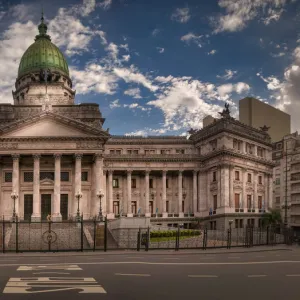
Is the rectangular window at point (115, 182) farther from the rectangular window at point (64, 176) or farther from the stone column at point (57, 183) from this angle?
the stone column at point (57, 183)

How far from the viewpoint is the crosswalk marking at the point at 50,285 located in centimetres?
1833

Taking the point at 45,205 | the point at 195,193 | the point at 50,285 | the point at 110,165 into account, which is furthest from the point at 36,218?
the point at 50,285

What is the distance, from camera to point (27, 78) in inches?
3669

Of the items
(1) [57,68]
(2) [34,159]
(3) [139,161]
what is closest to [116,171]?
(3) [139,161]

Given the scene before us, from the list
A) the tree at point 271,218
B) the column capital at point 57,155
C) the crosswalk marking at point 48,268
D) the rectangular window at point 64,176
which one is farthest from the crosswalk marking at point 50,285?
the tree at point 271,218

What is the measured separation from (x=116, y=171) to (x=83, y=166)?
11428mm

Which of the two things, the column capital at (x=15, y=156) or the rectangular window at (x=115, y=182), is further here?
the rectangular window at (x=115, y=182)

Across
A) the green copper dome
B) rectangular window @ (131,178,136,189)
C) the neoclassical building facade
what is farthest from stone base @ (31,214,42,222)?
the green copper dome

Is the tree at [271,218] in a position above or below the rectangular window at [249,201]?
below

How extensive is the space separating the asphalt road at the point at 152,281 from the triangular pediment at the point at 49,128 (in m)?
38.5

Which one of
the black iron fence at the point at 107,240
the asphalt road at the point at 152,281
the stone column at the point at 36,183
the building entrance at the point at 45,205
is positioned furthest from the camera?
the building entrance at the point at 45,205

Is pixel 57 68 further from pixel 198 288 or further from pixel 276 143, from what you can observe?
pixel 198 288

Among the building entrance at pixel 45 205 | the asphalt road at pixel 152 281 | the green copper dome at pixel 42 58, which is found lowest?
the asphalt road at pixel 152 281

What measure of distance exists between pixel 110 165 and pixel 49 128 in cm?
1601
